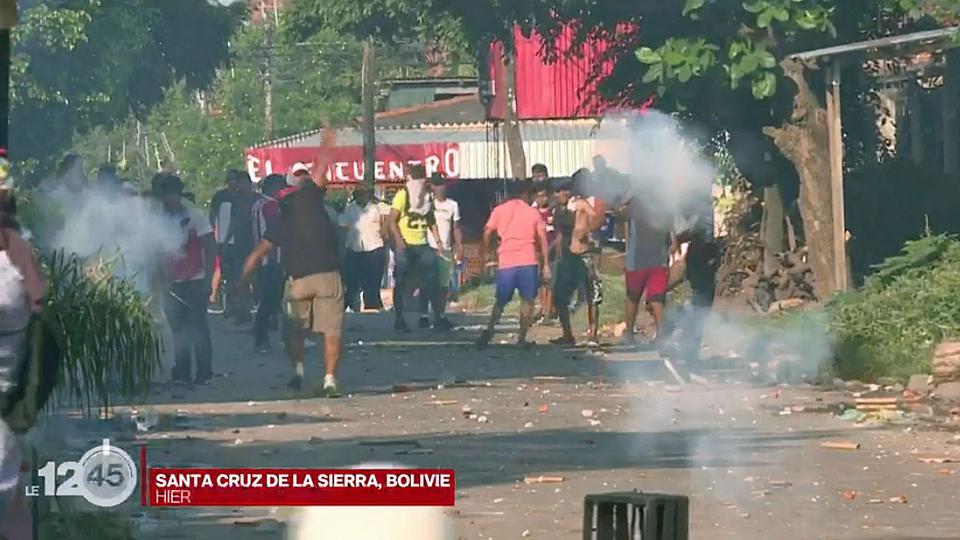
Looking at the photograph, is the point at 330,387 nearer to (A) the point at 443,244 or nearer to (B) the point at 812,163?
(B) the point at 812,163

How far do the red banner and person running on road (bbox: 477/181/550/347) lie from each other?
2167 cm

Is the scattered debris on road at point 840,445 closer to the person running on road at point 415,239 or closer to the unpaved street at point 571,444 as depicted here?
the unpaved street at point 571,444

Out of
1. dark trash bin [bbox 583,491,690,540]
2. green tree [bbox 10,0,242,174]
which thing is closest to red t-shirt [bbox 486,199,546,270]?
green tree [bbox 10,0,242,174]

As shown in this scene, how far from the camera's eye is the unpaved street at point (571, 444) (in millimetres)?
9578

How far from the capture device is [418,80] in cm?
5506

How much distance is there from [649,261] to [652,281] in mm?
219

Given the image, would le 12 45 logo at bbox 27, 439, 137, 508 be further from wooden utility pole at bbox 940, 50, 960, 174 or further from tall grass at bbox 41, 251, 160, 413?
wooden utility pole at bbox 940, 50, 960, 174

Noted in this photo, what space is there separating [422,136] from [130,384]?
37.5 meters

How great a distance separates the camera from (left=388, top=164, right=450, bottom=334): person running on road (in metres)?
23.2

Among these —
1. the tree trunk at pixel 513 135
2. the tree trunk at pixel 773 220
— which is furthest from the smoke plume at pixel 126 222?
the tree trunk at pixel 513 135

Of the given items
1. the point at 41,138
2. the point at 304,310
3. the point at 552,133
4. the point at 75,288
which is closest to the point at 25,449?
the point at 75,288

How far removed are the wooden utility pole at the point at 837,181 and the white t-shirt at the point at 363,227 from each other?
22.4 feet

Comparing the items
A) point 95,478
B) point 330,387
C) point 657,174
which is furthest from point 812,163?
point 95,478

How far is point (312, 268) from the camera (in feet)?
51.0
